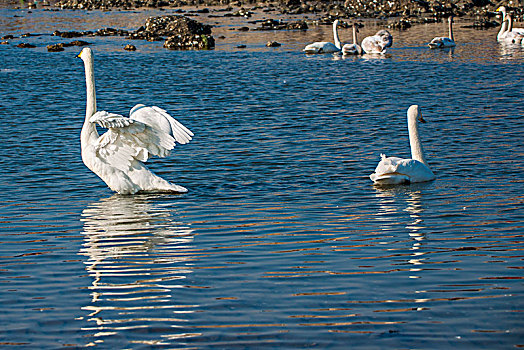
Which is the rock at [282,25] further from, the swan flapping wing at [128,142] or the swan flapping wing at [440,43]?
the swan flapping wing at [128,142]

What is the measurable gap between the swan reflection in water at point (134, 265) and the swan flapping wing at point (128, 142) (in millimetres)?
611

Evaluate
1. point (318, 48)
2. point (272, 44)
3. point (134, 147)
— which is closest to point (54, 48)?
point (272, 44)

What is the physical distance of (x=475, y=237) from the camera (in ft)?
26.7

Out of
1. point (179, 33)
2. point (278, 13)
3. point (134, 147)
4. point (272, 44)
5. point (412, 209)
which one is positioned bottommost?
point (412, 209)

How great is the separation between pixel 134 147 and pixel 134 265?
3.65m

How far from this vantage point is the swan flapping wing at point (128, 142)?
10234 mm

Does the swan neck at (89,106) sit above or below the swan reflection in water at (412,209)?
above

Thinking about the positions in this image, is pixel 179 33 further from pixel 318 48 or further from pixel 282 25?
pixel 282 25

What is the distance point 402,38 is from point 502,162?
25.5 meters

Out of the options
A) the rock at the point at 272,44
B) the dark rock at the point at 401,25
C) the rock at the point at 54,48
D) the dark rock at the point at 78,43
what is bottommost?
the rock at the point at 272,44

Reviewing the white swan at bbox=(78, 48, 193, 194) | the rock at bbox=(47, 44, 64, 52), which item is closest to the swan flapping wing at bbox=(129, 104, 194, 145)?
the white swan at bbox=(78, 48, 193, 194)

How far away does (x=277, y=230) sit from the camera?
874cm

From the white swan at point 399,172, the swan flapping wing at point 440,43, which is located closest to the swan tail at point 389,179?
the white swan at point 399,172

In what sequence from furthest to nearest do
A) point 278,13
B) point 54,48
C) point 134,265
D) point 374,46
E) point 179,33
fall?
1. point 278,13
2. point 179,33
3. point 54,48
4. point 374,46
5. point 134,265
